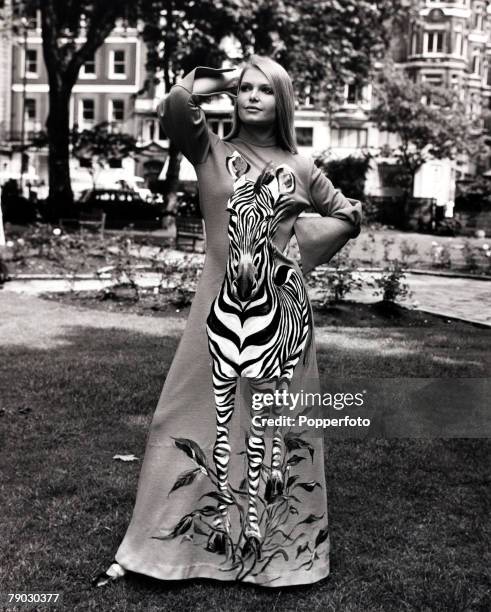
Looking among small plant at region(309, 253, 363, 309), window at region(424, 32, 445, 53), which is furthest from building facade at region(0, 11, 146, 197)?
small plant at region(309, 253, 363, 309)

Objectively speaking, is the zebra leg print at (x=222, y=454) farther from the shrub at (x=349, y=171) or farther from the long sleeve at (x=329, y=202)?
the shrub at (x=349, y=171)

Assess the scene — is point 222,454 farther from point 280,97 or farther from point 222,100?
point 222,100

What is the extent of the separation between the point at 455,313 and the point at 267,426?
9596 mm

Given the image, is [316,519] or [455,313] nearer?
[316,519]

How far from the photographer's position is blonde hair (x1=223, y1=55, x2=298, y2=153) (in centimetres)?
378

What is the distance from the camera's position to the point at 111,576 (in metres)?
4.04

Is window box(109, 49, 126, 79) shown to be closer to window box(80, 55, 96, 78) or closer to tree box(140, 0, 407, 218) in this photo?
window box(80, 55, 96, 78)

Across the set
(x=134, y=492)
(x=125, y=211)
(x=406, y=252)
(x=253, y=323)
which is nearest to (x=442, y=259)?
(x=406, y=252)

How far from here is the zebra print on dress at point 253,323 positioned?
3.71 metres

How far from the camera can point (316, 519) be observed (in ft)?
Answer: 12.9

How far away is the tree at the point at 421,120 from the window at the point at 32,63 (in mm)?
30541

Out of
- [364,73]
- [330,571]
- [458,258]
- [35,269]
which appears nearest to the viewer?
[330,571]

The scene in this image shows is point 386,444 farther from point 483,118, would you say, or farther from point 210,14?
point 483,118

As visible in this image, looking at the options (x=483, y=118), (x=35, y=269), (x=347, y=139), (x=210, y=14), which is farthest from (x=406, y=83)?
(x=35, y=269)
